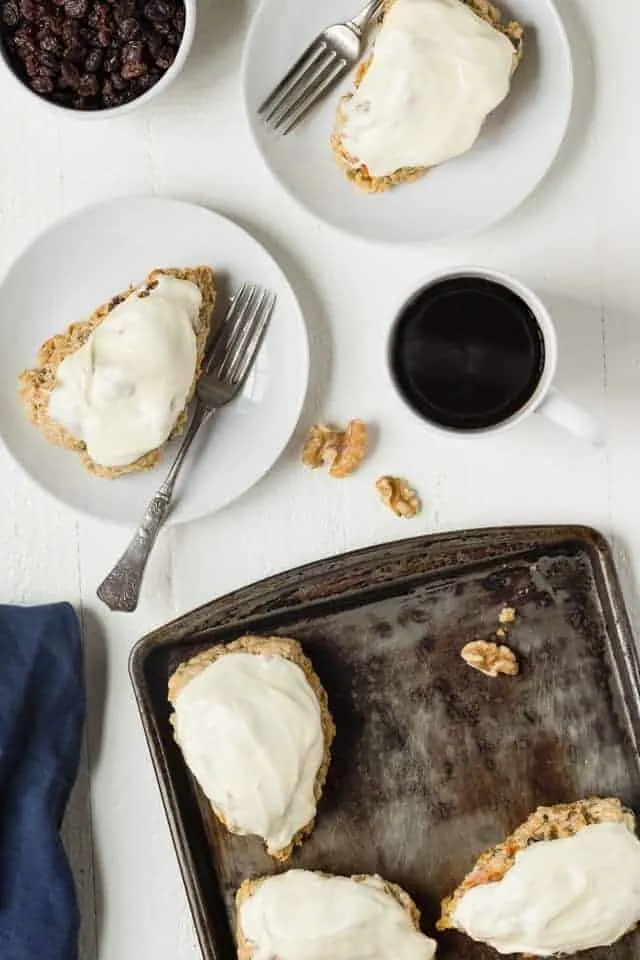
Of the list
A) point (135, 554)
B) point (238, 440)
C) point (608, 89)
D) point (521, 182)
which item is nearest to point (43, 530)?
point (135, 554)

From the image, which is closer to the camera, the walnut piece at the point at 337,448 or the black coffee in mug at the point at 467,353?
the black coffee in mug at the point at 467,353

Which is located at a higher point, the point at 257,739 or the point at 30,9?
the point at 30,9

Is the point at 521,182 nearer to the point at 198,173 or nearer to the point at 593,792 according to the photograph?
the point at 198,173

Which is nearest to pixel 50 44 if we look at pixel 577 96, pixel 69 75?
pixel 69 75

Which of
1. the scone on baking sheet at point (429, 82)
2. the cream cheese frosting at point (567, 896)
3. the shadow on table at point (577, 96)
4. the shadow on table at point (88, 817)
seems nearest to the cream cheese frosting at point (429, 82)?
the scone on baking sheet at point (429, 82)

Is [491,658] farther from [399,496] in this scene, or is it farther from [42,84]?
[42,84]

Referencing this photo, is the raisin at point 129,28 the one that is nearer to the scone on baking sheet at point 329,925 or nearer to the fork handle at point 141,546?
the fork handle at point 141,546

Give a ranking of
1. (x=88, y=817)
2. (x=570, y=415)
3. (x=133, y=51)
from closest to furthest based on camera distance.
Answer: (x=570, y=415) < (x=133, y=51) < (x=88, y=817)
